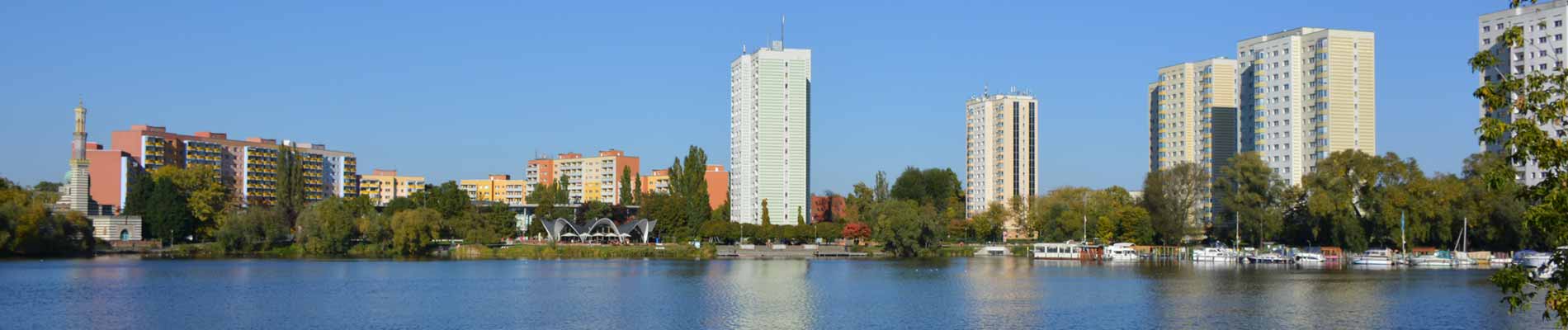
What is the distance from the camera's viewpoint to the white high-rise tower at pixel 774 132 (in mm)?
128875

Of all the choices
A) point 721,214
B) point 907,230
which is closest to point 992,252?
point 907,230

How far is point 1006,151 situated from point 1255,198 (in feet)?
184

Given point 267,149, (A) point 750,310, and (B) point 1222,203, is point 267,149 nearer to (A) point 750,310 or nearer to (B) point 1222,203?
(B) point 1222,203

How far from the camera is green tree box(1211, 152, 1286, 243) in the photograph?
93938 mm

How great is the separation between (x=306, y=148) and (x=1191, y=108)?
116m

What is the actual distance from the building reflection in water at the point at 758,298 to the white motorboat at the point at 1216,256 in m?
29.4

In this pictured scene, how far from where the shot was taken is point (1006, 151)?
15000 centimetres

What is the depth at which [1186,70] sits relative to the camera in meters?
136

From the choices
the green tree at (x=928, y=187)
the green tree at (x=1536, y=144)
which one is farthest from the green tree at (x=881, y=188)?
the green tree at (x=1536, y=144)

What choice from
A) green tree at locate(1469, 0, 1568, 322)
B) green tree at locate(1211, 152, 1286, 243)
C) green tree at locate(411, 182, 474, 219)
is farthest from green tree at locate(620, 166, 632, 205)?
green tree at locate(1469, 0, 1568, 322)

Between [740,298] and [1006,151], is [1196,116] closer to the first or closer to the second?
[1006,151]

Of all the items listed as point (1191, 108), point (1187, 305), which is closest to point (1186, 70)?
point (1191, 108)

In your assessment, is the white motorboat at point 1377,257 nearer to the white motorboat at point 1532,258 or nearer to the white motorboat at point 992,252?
the white motorboat at point 1532,258

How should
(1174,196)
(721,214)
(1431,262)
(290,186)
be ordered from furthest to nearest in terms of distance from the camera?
(721,214)
(290,186)
(1174,196)
(1431,262)
